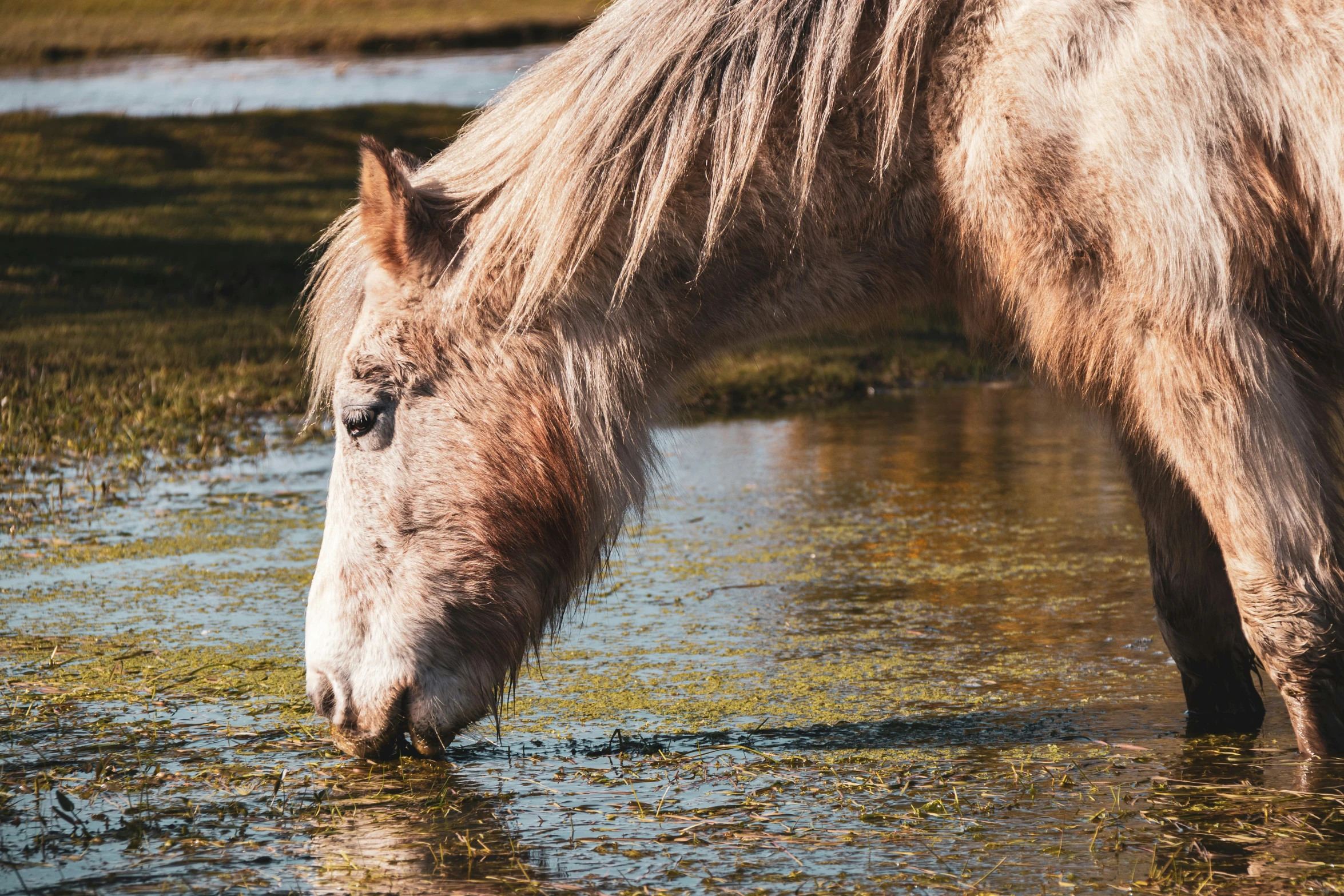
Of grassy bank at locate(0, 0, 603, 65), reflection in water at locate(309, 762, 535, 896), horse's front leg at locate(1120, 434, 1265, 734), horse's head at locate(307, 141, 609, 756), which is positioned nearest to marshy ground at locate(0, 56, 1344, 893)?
reflection in water at locate(309, 762, 535, 896)

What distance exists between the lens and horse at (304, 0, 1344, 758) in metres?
3.05

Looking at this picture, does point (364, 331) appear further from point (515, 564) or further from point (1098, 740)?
point (1098, 740)

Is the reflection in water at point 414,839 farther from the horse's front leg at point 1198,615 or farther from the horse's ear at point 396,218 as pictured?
the horse's front leg at point 1198,615

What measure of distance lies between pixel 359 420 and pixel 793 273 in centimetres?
109

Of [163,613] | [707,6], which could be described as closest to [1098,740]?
[707,6]

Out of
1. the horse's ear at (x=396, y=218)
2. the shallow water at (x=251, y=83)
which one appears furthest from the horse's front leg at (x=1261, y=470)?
the shallow water at (x=251, y=83)

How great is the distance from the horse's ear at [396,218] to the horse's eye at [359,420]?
33cm

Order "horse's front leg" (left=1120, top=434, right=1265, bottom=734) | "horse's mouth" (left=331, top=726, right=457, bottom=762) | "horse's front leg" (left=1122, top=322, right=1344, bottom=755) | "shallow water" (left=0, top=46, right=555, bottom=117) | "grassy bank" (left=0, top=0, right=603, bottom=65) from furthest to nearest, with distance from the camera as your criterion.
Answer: "grassy bank" (left=0, top=0, right=603, bottom=65)
"shallow water" (left=0, top=46, right=555, bottom=117)
"horse's front leg" (left=1120, top=434, right=1265, bottom=734)
"horse's mouth" (left=331, top=726, right=457, bottom=762)
"horse's front leg" (left=1122, top=322, right=1344, bottom=755)

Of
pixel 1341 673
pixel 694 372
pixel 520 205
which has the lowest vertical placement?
pixel 1341 673

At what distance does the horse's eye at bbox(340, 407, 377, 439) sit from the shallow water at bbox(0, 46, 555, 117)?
52.2 feet

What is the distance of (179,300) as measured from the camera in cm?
1141

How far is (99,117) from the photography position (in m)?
17.2

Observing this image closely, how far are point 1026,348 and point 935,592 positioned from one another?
183 centimetres

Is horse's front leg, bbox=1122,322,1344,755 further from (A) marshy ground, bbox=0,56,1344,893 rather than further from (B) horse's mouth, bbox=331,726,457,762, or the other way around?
(B) horse's mouth, bbox=331,726,457,762
